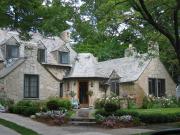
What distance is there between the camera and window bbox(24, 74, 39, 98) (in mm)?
33531

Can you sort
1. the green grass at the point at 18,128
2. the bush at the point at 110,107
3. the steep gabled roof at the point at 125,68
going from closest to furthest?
the green grass at the point at 18,128
the bush at the point at 110,107
the steep gabled roof at the point at 125,68

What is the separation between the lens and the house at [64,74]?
33125 millimetres

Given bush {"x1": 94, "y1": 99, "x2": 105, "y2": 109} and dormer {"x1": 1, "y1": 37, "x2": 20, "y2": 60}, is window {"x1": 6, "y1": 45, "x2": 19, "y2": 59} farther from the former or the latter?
bush {"x1": 94, "y1": 99, "x2": 105, "y2": 109}

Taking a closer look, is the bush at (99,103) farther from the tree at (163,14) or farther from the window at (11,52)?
the tree at (163,14)

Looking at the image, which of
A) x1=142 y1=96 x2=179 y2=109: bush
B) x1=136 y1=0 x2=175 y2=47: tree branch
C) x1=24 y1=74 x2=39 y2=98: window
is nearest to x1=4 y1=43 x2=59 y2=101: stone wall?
x1=24 y1=74 x2=39 y2=98: window

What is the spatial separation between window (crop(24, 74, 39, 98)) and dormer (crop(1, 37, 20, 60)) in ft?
10.8

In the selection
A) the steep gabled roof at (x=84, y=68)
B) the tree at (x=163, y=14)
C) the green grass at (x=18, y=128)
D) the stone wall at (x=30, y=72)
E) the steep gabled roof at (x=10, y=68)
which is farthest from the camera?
the steep gabled roof at (x=84, y=68)

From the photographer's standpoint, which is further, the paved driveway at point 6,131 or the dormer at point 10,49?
the dormer at point 10,49

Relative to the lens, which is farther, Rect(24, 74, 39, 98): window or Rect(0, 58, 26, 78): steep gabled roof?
Rect(24, 74, 39, 98): window

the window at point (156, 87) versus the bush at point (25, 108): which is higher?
the window at point (156, 87)

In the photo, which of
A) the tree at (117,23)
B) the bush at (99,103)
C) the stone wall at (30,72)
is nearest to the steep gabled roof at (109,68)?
the bush at (99,103)

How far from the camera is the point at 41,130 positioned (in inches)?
775

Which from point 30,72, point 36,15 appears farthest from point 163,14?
point 30,72

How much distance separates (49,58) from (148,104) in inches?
411
